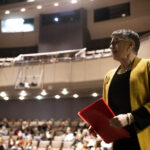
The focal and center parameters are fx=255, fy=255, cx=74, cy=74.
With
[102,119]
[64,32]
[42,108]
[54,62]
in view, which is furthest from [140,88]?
[42,108]

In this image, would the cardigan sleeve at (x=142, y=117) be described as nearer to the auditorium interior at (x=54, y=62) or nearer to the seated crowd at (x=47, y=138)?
the seated crowd at (x=47, y=138)

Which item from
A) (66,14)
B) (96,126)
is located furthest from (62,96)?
(96,126)

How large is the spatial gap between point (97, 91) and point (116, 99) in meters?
9.78

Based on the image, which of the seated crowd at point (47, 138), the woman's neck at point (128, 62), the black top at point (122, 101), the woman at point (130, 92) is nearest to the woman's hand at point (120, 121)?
the woman at point (130, 92)

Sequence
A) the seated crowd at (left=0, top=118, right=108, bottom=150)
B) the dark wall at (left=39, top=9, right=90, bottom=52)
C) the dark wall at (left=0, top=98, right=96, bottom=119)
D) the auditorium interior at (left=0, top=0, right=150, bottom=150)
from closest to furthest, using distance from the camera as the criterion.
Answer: the seated crowd at (left=0, top=118, right=108, bottom=150)
the auditorium interior at (left=0, top=0, right=150, bottom=150)
the dark wall at (left=39, top=9, right=90, bottom=52)
the dark wall at (left=0, top=98, right=96, bottom=119)

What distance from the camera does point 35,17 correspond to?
13789 millimetres

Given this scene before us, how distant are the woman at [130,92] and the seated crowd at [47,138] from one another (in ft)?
15.9

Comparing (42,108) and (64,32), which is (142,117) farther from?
(42,108)

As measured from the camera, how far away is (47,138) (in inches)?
356

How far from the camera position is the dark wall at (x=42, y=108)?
509 inches

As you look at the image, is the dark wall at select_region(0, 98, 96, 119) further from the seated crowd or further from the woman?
the woman

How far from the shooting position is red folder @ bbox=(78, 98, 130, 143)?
1.46 metres

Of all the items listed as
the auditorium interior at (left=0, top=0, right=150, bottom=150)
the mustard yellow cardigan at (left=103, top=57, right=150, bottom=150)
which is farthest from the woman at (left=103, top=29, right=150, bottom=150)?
the auditorium interior at (left=0, top=0, right=150, bottom=150)

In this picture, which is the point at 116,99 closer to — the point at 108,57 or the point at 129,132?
the point at 129,132
